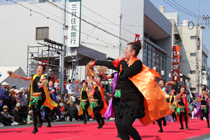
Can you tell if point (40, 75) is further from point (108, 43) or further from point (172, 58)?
point (172, 58)

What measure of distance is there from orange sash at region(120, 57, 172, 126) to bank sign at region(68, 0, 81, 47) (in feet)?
55.8

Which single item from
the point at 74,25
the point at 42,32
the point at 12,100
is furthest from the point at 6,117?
the point at 42,32

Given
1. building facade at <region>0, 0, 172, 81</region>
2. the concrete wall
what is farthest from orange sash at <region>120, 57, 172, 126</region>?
the concrete wall

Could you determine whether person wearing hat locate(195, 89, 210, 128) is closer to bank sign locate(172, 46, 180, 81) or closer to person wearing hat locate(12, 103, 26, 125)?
person wearing hat locate(12, 103, 26, 125)

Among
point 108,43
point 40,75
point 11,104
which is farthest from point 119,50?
point 40,75

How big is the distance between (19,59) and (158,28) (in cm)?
1922

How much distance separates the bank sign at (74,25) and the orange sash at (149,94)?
55.8ft

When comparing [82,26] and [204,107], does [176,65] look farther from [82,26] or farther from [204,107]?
[204,107]

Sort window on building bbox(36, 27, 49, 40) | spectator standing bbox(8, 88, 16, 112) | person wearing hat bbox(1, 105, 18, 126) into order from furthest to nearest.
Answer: window on building bbox(36, 27, 49, 40) → spectator standing bbox(8, 88, 16, 112) → person wearing hat bbox(1, 105, 18, 126)

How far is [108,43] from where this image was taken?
2959 centimetres

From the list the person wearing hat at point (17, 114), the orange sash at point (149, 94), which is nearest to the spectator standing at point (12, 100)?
the person wearing hat at point (17, 114)

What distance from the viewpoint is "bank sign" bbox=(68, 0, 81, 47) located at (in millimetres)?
21922

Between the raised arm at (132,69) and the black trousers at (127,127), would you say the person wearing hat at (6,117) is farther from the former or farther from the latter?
the raised arm at (132,69)

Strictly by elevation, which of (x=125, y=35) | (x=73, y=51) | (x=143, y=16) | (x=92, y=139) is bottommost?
(x=92, y=139)
